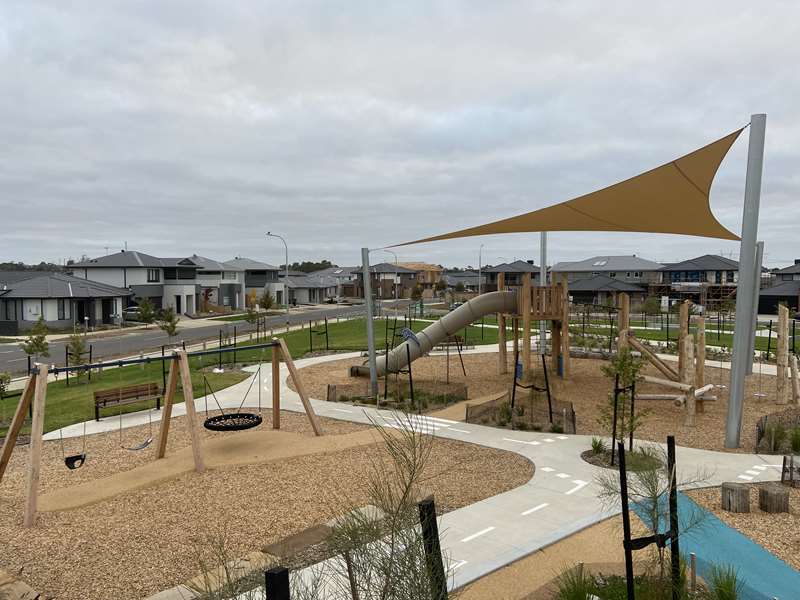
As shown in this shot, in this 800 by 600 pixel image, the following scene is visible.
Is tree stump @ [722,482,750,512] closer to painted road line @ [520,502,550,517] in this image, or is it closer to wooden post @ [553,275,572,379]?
painted road line @ [520,502,550,517]

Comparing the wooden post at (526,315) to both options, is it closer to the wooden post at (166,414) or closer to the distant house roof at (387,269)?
the wooden post at (166,414)

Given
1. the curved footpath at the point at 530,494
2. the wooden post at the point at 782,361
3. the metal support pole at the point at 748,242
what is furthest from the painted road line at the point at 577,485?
the wooden post at the point at 782,361

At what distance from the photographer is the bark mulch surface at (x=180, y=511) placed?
708cm

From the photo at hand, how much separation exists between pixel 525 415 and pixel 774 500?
6772mm

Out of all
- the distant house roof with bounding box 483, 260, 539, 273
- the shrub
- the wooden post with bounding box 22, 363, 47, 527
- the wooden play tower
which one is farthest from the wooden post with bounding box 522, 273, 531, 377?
the distant house roof with bounding box 483, 260, 539, 273

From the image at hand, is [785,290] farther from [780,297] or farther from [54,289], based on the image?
[54,289]

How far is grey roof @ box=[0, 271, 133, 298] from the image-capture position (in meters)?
43.2

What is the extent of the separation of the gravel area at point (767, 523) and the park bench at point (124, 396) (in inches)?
561

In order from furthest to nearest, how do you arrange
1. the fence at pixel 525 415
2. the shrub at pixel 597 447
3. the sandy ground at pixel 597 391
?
1. the fence at pixel 525 415
2. the sandy ground at pixel 597 391
3. the shrub at pixel 597 447

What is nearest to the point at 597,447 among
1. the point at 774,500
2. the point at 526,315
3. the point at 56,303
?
the point at 774,500

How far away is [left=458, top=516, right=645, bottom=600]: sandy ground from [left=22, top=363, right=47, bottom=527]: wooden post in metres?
6.65

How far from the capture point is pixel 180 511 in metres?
8.97

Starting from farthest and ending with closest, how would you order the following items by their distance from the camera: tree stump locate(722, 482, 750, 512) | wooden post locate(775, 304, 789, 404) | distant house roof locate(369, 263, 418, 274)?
distant house roof locate(369, 263, 418, 274), wooden post locate(775, 304, 789, 404), tree stump locate(722, 482, 750, 512)

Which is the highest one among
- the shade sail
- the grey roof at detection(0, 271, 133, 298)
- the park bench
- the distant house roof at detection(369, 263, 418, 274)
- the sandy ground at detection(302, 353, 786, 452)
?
the distant house roof at detection(369, 263, 418, 274)
